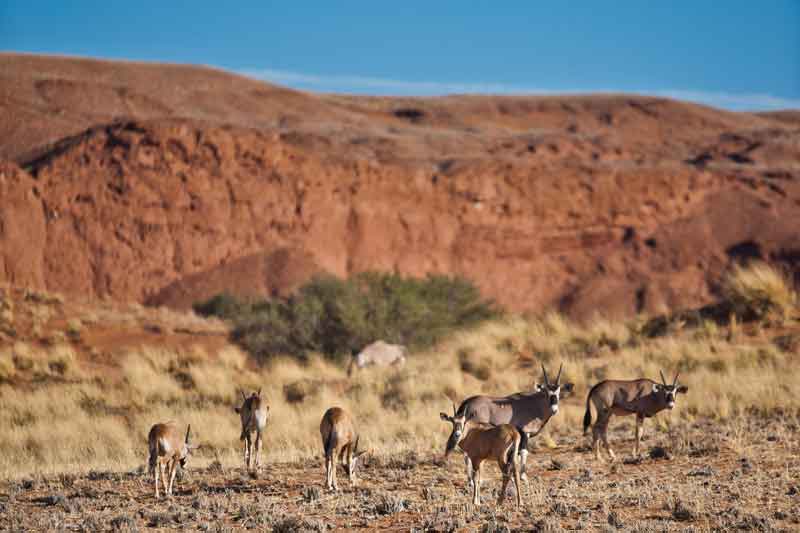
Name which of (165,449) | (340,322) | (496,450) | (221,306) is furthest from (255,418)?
(221,306)

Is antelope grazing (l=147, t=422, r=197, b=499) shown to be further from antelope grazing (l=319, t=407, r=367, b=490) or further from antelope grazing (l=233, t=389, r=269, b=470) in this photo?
antelope grazing (l=319, t=407, r=367, b=490)

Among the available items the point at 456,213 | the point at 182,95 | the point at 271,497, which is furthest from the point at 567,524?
the point at 182,95

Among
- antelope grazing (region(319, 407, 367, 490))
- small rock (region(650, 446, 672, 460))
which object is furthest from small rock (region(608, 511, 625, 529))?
small rock (region(650, 446, 672, 460))

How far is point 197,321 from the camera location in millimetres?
30125

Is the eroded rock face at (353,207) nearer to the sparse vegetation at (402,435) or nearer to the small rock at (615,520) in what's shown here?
the sparse vegetation at (402,435)

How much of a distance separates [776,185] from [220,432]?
48350mm

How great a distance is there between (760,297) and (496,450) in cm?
1374

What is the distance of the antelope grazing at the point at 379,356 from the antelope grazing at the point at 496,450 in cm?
1289

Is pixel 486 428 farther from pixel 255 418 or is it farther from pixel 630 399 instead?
pixel 630 399

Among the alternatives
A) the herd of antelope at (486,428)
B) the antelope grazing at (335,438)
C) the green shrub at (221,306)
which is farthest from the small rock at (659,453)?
the green shrub at (221,306)

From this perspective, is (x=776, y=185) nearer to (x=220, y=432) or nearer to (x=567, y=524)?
(x=220, y=432)

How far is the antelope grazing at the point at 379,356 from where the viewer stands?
2250 centimetres

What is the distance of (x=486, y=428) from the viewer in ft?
31.1

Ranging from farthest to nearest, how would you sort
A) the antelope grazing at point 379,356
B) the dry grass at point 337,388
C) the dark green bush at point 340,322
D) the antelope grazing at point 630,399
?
the dark green bush at point 340,322 < the antelope grazing at point 379,356 < the dry grass at point 337,388 < the antelope grazing at point 630,399
